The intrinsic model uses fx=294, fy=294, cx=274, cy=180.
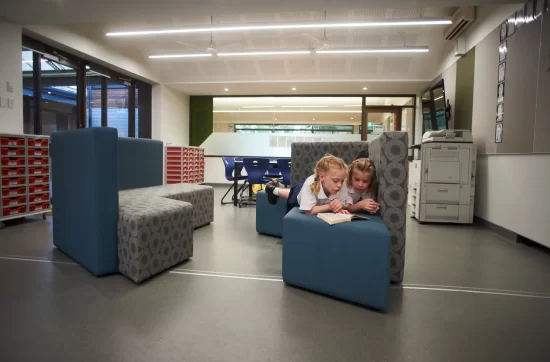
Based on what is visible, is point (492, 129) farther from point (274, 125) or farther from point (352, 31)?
point (274, 125)

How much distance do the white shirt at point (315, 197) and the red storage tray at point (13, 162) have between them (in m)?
3.46

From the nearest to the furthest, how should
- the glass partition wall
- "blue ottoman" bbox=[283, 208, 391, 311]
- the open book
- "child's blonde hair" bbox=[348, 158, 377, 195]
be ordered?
"blue ottoman" bbox=[283, 208, 391, 311]
the open book
"child's blonde hair" bbox=[348, 158, 377, 195]
the glass partition wall

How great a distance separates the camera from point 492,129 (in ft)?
12.5

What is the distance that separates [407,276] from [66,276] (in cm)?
232

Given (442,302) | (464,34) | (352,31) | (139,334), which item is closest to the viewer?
(139,334)

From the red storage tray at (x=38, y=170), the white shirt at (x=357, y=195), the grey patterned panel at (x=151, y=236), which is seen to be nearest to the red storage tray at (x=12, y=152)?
the red storage tray at (x=38, y=170)

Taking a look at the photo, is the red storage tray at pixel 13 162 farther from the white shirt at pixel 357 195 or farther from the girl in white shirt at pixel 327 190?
the white shirt at pixel 357 195

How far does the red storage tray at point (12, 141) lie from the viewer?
10.7 ft

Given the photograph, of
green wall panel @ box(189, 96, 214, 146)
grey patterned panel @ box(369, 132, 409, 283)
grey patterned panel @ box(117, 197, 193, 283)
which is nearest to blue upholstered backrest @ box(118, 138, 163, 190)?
grey patterned panel @ box(117, 197, 193, 283)

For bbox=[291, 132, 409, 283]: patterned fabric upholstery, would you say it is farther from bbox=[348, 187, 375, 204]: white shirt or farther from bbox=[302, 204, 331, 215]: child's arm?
bbox=[302, 204, 331, 215]: child's arm

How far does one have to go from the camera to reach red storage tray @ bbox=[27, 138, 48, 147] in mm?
3565

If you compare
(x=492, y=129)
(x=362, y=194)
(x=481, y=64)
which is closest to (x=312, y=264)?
(x=362, y=194)

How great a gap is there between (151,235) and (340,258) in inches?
47.2

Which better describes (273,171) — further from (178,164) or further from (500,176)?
(500,176)
